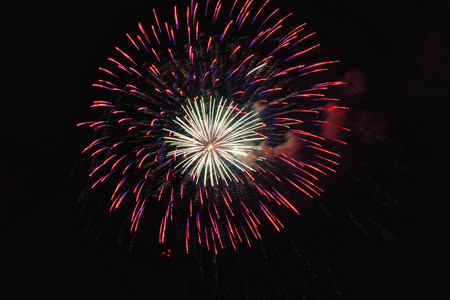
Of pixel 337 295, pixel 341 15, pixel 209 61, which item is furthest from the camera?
pixel 337 295

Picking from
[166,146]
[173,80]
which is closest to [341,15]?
[173,80]

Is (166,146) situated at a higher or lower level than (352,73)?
higher

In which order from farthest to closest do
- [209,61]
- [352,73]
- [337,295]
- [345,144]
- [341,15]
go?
[337,295]
[345,144]
[209,61]
[352,73]
[341,15]

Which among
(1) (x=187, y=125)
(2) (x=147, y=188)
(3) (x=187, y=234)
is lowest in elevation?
(3) (x=187, y=234)

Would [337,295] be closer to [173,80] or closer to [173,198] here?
[173,198]

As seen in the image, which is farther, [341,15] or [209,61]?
[209,61]

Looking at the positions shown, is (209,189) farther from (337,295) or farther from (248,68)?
(337,295)
